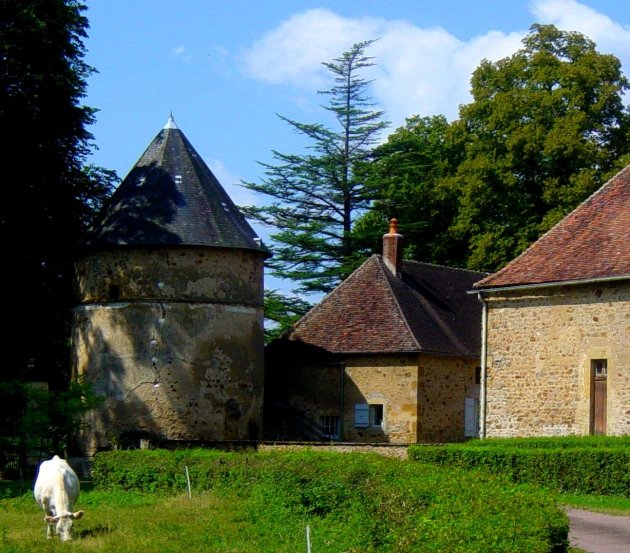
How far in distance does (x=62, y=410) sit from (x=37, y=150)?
22.3 feet

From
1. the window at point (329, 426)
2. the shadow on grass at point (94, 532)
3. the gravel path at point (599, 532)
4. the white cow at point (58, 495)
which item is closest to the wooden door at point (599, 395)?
the gravel path at point (599, 532)

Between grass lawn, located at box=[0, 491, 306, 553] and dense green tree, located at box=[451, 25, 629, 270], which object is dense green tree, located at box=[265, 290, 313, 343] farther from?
grass lawn, located at box=[0, 491, 306, 553]

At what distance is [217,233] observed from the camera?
3400cm

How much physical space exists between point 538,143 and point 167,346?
1696cm

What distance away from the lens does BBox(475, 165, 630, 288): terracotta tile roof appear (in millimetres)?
27297

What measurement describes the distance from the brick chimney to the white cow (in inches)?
825

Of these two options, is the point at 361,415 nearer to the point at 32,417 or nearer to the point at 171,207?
the point at 171,207

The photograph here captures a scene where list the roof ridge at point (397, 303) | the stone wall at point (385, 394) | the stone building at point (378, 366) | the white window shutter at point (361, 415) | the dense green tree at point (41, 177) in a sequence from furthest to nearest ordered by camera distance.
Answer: the white window shutter at point (361, 415), the roof ridge at point (397, 303), the stone building at point (378, 366), the stone wall at point (385, 394), the dense green tree at point (41, 177)

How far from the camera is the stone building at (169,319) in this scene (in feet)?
109

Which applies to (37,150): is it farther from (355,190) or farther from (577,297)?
(355,190)

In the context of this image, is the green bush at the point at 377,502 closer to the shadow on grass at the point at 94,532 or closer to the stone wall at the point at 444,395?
the shadow on grass at the point at 94,532

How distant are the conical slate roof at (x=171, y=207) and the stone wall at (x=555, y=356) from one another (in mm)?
8738

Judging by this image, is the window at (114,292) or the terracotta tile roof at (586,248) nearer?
the terracotta tile roof at (586,248)

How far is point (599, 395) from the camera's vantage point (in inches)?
1075
